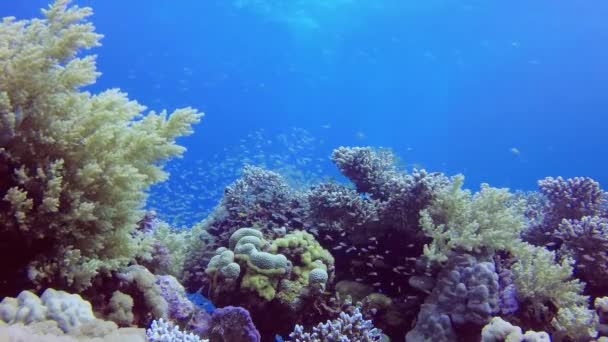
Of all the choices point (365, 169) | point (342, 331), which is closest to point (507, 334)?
point (342, 331)

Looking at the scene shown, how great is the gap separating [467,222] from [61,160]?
4905 millimetres

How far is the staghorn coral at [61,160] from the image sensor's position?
3.68m

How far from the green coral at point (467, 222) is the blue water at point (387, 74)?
165 feet

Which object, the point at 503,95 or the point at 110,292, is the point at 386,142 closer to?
the point at 503,95

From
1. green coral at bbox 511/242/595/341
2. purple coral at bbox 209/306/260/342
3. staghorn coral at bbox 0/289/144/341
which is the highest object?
green coral at bbox 511/242/595/341

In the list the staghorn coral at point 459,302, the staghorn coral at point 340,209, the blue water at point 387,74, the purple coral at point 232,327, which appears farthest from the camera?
the blue water at point 387,74

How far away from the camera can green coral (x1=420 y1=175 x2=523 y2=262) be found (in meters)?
5.68

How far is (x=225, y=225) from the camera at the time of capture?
25.3 ft

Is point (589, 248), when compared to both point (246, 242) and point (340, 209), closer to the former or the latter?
point (340, 209)

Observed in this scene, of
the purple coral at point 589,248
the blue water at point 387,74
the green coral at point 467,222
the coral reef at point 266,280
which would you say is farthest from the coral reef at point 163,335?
the blue water at point 387,74

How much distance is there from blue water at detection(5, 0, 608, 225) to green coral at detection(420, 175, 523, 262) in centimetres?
5035

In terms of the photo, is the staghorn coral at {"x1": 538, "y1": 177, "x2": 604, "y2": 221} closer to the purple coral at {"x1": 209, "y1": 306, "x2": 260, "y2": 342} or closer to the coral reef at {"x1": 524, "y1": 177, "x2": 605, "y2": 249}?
the coral reef at {"x1": 524, "y1": 177, "x2": 605, "y2": 249}

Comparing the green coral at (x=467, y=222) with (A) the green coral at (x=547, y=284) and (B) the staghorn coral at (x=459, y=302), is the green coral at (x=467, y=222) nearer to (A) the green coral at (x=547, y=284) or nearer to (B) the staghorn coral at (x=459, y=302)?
(B) the staghorn coral at (x=459, y=302)

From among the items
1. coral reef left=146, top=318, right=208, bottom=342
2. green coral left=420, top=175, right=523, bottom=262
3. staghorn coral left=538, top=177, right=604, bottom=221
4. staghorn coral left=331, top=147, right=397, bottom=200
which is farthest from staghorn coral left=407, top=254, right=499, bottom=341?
staghorn coral left=538, top=177, right=604, bottom=221
